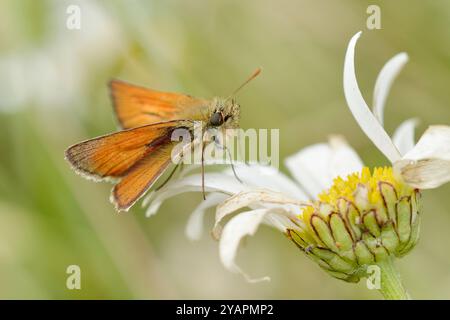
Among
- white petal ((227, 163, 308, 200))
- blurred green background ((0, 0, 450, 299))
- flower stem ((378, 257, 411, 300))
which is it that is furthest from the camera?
blurred green background ((0, 0, 450, 299))

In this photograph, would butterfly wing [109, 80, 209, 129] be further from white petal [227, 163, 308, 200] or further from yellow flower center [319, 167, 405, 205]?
yellow flower center [319, 167, 405, 205]

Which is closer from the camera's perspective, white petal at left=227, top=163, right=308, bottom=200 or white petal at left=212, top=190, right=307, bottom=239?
white petal at left=212, top=190, right=307, bottom=239

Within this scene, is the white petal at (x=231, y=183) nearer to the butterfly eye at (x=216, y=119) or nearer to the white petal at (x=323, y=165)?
the white petal at (x=323, y=165)

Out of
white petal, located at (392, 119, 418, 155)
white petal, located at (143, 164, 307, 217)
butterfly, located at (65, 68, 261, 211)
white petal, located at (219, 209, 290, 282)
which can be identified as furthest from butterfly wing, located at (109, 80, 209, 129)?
white petal, located at (219, 209, 290, 282)

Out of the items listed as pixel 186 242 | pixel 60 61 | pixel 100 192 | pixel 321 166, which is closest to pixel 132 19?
pixel 60 61

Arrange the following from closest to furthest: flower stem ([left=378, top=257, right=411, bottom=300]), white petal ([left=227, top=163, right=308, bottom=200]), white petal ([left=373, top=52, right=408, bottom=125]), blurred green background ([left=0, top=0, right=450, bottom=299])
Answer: flower stem ([left=378, top=257, right=411, bottom=300]), white petal ([left=373, top=52, right=408, bottom=125]), white petal ([left=227, top=163, right=308, bottom=200]), blurred green background ([left=0, top=0, right=450, bottom=299])
